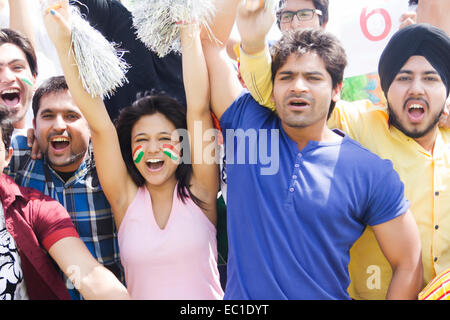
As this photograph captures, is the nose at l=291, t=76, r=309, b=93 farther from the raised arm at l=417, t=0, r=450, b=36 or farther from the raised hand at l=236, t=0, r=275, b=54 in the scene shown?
the raised arm at l=417, t=0, r=450, b=36

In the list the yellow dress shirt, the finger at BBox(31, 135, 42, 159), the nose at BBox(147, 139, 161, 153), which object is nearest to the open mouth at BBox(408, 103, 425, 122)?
the yellow dress shirt

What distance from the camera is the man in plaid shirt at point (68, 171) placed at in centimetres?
245

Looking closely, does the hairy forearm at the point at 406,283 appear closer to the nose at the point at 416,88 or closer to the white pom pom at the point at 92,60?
the nose at the point at 416,88

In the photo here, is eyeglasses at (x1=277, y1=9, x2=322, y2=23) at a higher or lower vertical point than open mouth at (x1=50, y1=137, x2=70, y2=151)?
higher

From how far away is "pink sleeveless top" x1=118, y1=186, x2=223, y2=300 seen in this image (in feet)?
7.41

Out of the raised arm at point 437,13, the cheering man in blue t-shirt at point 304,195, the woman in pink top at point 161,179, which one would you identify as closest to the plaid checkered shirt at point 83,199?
the woman in pink top at point 161,179

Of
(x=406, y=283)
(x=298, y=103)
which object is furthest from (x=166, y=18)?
(x=406, y=283)

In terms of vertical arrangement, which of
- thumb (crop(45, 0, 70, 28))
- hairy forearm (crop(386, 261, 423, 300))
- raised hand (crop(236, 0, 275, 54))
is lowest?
hairy forearm (crop(386, 261, 423, 300))

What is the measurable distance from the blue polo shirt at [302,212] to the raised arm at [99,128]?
55 cm

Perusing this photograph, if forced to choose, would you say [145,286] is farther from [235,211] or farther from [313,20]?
[313,20]

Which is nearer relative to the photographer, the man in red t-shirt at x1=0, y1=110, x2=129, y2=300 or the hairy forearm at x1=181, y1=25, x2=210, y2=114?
the man in red t-shirt at x1=0, y1=110, x2=129, y2=300
